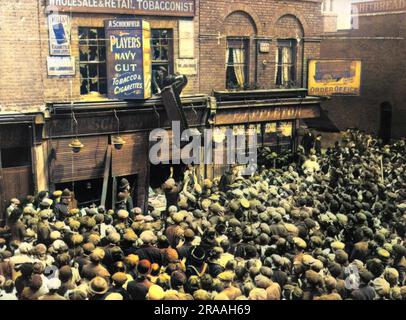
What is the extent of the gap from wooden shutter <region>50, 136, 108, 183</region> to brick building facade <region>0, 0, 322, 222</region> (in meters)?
0.03

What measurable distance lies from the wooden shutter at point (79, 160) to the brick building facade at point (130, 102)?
0.03 metres

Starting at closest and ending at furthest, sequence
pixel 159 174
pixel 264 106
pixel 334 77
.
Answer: pixel 159 174 < pixel 264 106 < pixel 334 77

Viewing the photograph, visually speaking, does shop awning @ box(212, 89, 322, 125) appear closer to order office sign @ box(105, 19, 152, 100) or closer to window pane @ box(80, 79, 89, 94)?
order office sign @ box(105, 19, 152, 100)

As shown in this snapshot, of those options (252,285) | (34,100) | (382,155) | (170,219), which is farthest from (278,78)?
(252,285)

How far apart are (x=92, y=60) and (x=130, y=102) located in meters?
1.67

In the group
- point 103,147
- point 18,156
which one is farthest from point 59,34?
point 18,156

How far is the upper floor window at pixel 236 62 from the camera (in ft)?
59.9

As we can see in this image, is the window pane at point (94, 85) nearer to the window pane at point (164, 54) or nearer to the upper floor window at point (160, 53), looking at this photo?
the upper floor window at point (160, 53)

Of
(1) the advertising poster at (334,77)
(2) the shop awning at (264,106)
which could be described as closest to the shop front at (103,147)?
(2) the shop awning at (264,106)

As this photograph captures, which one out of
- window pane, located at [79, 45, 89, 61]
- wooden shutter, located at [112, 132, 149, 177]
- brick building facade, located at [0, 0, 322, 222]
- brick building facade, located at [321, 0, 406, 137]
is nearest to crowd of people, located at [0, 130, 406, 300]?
brick building facade, located at [0, 0, 322, 222]

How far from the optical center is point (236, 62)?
18.5m

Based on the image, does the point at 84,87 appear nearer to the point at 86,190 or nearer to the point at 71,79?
the point at 71,79

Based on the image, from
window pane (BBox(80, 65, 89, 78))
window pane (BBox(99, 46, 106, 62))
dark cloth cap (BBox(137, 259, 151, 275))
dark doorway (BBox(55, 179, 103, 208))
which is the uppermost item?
window pane (BBox(99, 46, 106, 62))

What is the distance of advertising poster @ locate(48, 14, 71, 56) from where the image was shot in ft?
46.1
